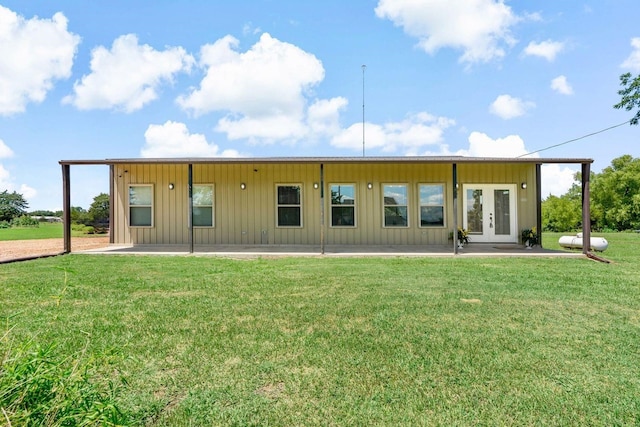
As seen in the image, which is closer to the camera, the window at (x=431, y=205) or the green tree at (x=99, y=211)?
the window at (x=431, y=205)

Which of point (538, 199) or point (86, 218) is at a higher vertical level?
point (538, 199)

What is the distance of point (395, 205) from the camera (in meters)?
10.8

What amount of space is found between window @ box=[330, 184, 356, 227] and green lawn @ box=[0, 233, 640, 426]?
16.9 ft

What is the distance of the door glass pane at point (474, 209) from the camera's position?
1087 cm

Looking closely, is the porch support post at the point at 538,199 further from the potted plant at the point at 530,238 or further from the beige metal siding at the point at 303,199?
the potted plant at the point at 530,238

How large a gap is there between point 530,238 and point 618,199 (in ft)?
88.0

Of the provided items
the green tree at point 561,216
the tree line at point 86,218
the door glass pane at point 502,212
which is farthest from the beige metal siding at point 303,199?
the green tree at point 561,216

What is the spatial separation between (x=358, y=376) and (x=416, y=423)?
57 centimetres

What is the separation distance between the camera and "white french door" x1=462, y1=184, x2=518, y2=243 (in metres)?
10.8

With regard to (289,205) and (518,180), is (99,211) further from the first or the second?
(518,180)

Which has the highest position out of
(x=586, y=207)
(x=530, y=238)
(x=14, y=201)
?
(x=14, y=201)

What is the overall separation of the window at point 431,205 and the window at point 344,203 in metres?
2.13

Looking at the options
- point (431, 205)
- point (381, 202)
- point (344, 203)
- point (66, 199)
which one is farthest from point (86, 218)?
point (431, 205)

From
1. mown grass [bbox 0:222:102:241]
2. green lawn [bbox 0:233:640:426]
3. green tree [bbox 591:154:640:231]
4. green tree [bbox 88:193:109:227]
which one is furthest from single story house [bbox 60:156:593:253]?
green tree [bbox 591:154:640:231]
